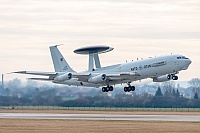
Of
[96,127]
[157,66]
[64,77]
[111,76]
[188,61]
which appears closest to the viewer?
[96,127]

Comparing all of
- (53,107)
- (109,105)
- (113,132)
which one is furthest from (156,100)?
(113,132)

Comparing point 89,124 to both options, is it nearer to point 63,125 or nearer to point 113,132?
point 63,125

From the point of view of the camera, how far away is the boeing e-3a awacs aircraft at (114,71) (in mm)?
86688

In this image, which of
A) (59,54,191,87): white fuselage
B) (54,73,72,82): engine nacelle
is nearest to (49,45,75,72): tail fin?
(54,73,72,82): engine nacelle

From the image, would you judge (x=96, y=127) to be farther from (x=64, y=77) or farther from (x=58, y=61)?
(x=58, y=61)

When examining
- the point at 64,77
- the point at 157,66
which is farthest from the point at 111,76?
the point at 157,66

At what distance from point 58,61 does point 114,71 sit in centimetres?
1456

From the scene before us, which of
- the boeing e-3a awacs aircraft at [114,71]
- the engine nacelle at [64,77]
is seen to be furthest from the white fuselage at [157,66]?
the engine nacelle at [64,77]

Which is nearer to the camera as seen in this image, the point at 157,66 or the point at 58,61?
the point at 157,66

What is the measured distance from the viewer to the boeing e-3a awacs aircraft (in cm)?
8669

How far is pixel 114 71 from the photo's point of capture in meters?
93.7

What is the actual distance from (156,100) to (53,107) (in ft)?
70.7

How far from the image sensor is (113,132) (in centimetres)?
6003

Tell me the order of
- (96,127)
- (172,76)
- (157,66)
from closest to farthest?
(96,127) → (157,66) → (172,76)
